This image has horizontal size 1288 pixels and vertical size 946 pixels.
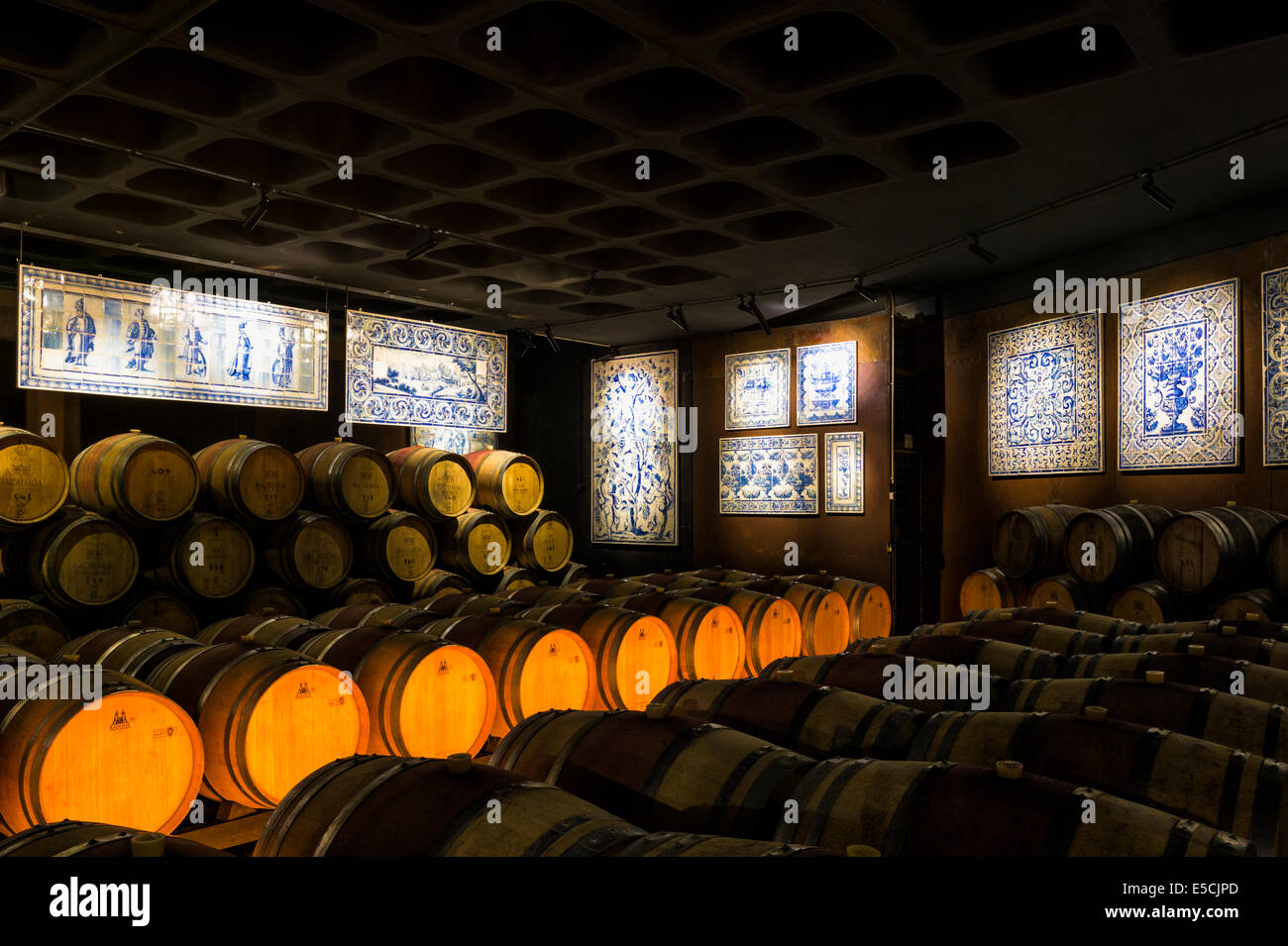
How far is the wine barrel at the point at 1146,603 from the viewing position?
496cm

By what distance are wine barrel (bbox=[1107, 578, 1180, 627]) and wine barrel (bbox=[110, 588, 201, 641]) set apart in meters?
5.66

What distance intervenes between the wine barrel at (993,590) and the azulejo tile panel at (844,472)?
120 centimetres

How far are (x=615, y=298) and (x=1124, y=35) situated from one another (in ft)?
15.5

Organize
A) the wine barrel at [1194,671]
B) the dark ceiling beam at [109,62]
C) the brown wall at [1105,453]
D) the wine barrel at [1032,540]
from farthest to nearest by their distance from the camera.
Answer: the wine barrel at [1032,540] → the brown wall at [1105,453] → the dark ceiling beam at [109,62] → the wine barrel at [1194,671]

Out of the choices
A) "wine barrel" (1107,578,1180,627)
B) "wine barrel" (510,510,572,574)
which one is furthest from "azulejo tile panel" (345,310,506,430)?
"wine barrel" (1107,578,1180,627)

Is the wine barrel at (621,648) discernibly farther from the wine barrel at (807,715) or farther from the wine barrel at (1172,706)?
the wine barrel at (1172,706)

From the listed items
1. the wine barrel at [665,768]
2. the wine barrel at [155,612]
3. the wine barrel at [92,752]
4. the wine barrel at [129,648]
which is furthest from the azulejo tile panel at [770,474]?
the wine barrel at [92,752]

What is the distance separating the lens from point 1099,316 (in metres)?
6.31

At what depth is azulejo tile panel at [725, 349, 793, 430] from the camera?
26.0ft

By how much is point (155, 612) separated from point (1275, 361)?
6.93 metres

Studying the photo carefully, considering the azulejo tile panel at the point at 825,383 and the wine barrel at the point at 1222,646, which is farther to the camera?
the azulejo tile panel at the point at 825,383

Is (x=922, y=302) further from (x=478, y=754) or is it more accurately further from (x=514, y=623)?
(x=478, y=754)

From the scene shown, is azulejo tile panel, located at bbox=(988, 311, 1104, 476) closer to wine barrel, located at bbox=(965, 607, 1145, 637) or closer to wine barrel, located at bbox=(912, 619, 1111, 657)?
wine barrel, located at bbox=(965, 607, 1145, 637)
